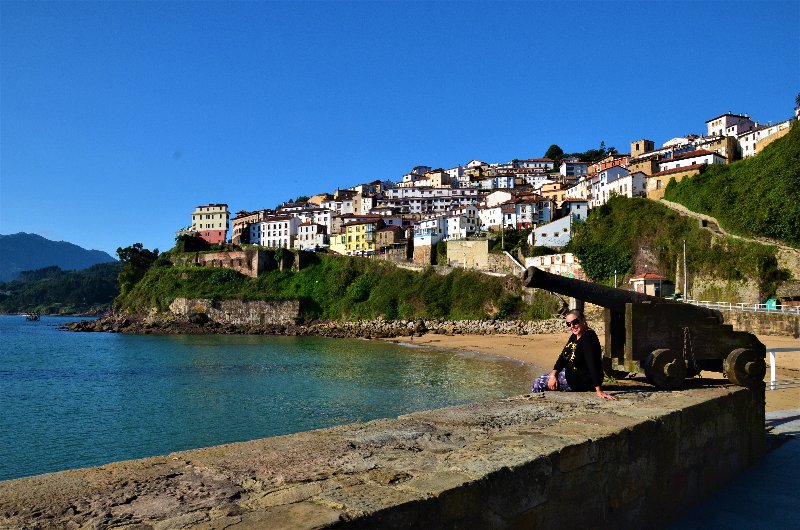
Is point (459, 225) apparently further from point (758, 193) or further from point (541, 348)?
point (541, 348)

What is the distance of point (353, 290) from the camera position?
245 ft

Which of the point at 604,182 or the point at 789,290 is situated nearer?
the point at 789,290

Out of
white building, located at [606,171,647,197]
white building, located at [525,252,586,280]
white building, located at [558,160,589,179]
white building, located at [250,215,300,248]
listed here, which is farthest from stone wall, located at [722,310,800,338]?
white building, located at [250,215,300,248]

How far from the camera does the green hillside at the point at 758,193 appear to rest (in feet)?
142

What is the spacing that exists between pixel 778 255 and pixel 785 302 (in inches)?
225

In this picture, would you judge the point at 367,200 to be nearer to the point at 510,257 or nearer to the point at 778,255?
the point at 510,257

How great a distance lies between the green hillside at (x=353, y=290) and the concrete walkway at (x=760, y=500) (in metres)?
50.1

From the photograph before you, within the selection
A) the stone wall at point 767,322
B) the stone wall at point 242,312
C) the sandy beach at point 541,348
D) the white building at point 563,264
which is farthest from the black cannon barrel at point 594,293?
the stone wall at point 242,312

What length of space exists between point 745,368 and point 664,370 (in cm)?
107

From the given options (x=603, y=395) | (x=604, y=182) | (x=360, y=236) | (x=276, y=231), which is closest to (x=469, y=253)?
(x=604, y=182)

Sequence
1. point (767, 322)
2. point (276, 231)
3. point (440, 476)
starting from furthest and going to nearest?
point (276, 231)
point (767, 322)
point (440, 476)

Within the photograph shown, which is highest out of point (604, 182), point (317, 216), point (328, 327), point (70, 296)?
point (604, 182)

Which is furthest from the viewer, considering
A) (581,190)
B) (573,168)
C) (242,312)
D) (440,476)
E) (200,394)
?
(573,168)

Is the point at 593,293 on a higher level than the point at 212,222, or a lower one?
lower
